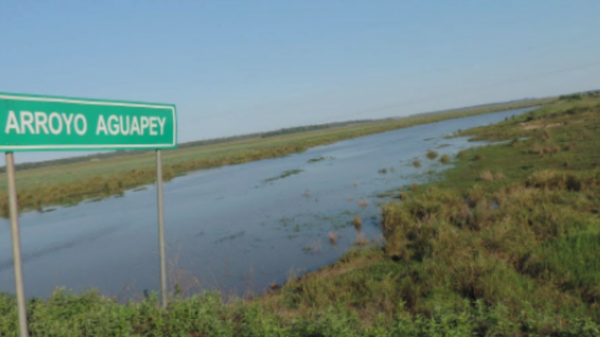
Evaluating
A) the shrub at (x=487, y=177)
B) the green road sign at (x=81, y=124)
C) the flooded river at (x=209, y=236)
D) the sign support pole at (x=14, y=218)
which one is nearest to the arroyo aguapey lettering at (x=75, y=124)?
the green road sign at (x=81, y=124)

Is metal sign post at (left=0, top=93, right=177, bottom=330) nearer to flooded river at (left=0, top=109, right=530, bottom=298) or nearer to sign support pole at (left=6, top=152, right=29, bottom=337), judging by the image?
sign support pole at (left=6, top=152, right=29, bottom=337)

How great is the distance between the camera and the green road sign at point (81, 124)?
249 centimetres

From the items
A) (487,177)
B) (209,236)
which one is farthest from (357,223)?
(487,177)

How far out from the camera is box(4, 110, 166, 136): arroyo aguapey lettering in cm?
252

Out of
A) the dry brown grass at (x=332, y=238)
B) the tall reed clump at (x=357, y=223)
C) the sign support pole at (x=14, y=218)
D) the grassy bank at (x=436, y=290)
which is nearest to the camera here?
the sign support pole at (x=14, y=218)

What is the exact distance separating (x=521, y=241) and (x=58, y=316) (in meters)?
7.09

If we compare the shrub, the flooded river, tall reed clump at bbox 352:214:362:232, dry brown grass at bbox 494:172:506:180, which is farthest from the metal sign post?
dry brown grass at bbox 494:172:506:180

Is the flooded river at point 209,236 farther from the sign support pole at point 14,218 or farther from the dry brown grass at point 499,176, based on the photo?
the sign support pole at point 14,218

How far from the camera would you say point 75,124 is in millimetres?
2836

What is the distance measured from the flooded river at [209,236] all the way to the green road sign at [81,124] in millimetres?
4235

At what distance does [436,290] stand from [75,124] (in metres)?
5.02

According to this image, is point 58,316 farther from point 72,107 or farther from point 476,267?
point 476,267

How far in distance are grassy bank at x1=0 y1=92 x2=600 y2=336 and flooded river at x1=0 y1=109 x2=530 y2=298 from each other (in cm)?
175

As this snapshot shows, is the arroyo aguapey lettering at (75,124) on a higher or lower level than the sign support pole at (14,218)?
higher
